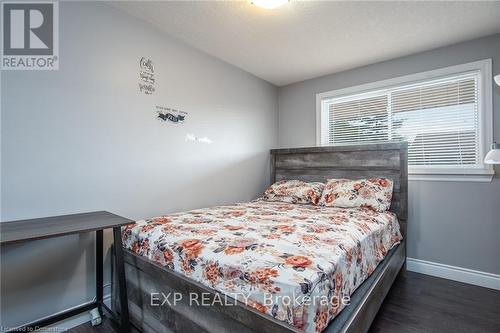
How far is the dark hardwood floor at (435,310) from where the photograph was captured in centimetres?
173

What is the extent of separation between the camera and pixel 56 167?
1742 mm

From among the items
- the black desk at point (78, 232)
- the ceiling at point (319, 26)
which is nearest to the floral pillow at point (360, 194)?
the ceiling at point (319, 26)

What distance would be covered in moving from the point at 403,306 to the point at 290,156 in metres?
2.05

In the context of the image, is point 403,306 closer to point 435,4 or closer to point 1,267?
point 435,4

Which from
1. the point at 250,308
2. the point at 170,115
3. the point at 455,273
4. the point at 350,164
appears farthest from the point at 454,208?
the point at 170,115

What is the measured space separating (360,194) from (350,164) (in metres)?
0.51

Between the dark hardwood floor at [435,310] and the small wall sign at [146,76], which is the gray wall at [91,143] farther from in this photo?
the dark hardwood floor at [435,310]

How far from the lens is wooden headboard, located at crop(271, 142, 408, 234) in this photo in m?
2.61

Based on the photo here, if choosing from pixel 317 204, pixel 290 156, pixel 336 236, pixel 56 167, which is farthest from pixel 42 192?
pixel 290 156

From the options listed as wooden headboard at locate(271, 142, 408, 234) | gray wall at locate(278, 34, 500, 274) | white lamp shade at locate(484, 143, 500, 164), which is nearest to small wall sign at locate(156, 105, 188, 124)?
wooden headboard at locate(271, 142, 408, 234)

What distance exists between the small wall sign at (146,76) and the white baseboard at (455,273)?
3.23 m

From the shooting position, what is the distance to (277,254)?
4.02 ft

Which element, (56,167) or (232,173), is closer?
(56,167)

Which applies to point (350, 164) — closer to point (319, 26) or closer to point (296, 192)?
point (296, 192)
